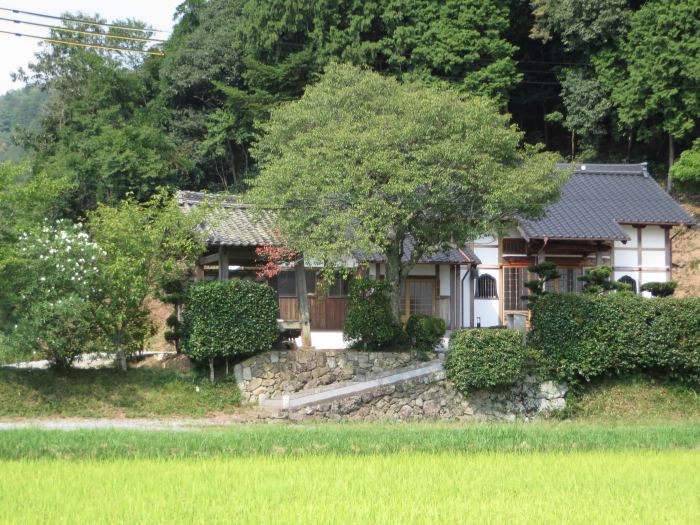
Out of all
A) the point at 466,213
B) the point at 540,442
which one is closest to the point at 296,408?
the point at 466,213

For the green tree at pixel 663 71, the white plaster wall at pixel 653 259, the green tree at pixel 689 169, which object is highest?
the green tree at pixel 663 71

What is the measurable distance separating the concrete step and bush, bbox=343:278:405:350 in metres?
1.00

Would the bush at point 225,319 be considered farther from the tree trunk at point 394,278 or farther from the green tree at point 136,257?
the tree trunk at point 394,278

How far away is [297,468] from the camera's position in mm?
10438

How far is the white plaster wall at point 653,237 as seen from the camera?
27750 mm

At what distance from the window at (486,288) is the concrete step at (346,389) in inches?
263

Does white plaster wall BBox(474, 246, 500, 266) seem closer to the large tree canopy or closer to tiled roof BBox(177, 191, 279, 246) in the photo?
the large tree canopy

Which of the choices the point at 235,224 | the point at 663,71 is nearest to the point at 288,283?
the point at 235,224

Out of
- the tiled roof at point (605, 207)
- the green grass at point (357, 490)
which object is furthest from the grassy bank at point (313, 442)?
the tiled roof at point (605, 207)

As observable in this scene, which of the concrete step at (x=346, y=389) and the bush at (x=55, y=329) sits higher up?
the bush at (x=55, y=329)

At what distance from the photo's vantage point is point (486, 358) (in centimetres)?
1991

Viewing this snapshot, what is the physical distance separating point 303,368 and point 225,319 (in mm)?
2285

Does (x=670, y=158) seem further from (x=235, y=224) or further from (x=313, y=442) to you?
(x=313, y=442)

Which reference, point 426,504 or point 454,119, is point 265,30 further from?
point 426,504
